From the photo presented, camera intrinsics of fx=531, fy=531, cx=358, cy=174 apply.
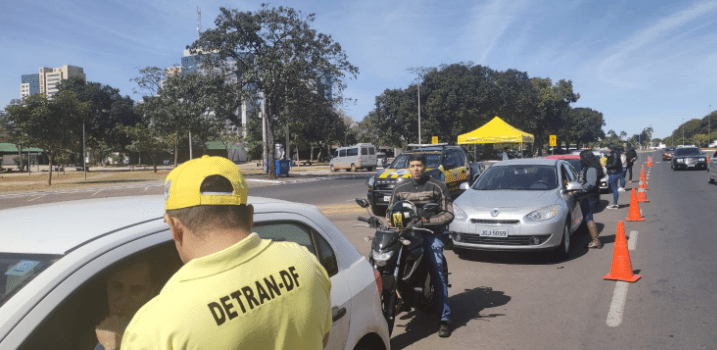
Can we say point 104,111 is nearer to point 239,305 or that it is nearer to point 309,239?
A: point 309,239

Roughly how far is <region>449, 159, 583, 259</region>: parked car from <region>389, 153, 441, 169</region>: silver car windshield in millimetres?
5868

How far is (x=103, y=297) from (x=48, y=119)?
98.3 ft

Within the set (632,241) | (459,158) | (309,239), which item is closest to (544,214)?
(632,241)

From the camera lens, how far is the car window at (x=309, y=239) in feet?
9.00

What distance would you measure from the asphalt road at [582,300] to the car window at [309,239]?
2139 mm

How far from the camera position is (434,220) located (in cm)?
480

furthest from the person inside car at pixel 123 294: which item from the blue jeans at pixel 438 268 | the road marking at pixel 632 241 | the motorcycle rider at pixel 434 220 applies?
the road marking at pixel 632 241

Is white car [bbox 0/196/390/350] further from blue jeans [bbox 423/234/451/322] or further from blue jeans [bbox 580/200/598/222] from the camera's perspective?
blue jeans [bbox 580/200/598/222]

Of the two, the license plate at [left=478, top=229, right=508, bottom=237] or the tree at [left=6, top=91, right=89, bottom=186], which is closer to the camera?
the license plate at [left=478, top=229, right=508, bottom=237]

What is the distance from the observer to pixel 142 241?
195cm

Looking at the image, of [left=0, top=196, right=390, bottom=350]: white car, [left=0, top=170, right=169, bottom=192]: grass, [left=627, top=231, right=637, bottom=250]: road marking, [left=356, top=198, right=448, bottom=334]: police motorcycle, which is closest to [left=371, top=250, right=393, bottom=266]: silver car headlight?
[left=356, top=198, right=448, bottom=334]: police motorcycle

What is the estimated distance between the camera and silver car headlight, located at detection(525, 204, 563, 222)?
7.53 meters

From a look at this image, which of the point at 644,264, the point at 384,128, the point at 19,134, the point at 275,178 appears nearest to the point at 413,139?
the point at 384,128

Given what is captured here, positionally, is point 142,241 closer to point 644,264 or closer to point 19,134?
point 644,264
